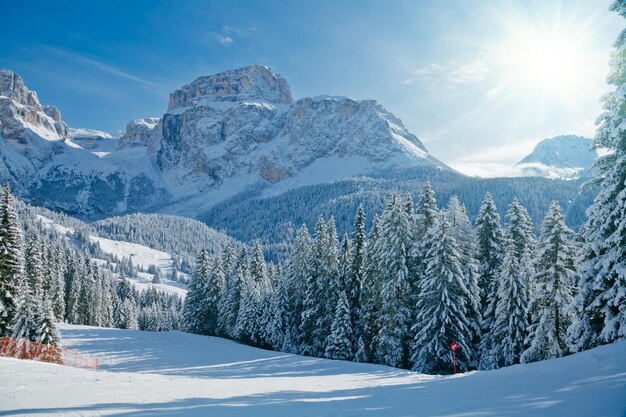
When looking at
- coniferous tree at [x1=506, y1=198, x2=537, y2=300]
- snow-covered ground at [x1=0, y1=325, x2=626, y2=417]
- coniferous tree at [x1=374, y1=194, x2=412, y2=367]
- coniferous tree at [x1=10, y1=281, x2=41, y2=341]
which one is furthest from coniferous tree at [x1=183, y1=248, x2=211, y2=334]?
snow-covered ground at [x1=0, y1=325, x2=626, y2=417]

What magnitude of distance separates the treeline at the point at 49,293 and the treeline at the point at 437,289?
897 inches

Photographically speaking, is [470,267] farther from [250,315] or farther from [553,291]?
[250,315]

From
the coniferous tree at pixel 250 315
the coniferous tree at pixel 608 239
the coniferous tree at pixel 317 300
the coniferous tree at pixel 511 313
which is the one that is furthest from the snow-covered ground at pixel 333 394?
the coniferous tree at pixel 250 315

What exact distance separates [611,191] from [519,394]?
32.9ft

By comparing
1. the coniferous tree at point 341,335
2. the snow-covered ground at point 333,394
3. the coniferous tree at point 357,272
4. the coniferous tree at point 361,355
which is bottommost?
the coniferous tree at point 361,355

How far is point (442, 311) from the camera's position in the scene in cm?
2903

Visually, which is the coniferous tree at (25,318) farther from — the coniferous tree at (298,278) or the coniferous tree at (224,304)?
the coniferous tree at (298,278)

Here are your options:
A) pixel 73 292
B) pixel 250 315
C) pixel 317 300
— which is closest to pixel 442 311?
pixel 317 300

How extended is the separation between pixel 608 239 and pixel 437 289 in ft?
47.3

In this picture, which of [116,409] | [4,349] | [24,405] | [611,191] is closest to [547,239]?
[611,191]

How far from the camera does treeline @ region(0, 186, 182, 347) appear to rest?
32.4m

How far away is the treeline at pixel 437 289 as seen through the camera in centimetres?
2655

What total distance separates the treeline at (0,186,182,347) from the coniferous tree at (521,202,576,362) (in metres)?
35.5

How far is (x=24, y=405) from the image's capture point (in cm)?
1053
